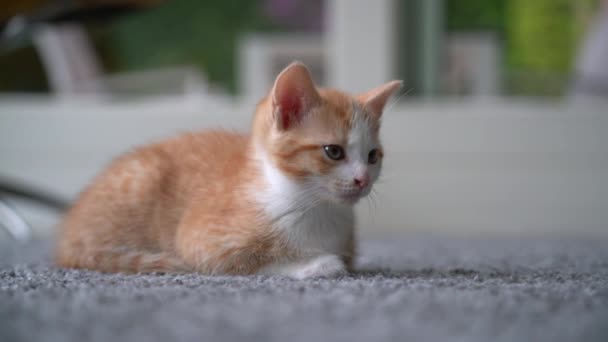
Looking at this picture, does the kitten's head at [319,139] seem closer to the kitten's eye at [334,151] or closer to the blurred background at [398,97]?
the kitten's eye at [334,151]

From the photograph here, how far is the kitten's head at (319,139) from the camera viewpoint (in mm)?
1058

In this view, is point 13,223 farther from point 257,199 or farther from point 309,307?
point 309,307

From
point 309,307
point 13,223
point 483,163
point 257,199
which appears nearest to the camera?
point 309,307

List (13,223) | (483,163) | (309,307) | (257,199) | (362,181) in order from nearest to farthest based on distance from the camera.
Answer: (309,307), (362,181), (257,199), (13,223), (483,163)

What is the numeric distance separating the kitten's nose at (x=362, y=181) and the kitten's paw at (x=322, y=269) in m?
0.15

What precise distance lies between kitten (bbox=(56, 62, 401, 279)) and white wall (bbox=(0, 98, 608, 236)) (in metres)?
1.29

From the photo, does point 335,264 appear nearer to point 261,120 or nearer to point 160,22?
point 261,120

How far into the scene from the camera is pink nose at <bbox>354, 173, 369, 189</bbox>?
1038mm

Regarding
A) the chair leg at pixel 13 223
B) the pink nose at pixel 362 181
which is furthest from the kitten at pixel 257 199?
the chair leg at pixel 13 223

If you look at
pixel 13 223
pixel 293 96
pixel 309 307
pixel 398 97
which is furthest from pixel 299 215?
pixel 398 97

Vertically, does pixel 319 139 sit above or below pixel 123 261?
above

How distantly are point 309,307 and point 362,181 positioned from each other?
1.09ft

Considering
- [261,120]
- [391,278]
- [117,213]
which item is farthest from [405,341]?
[117,213]

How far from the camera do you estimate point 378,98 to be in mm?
1203
